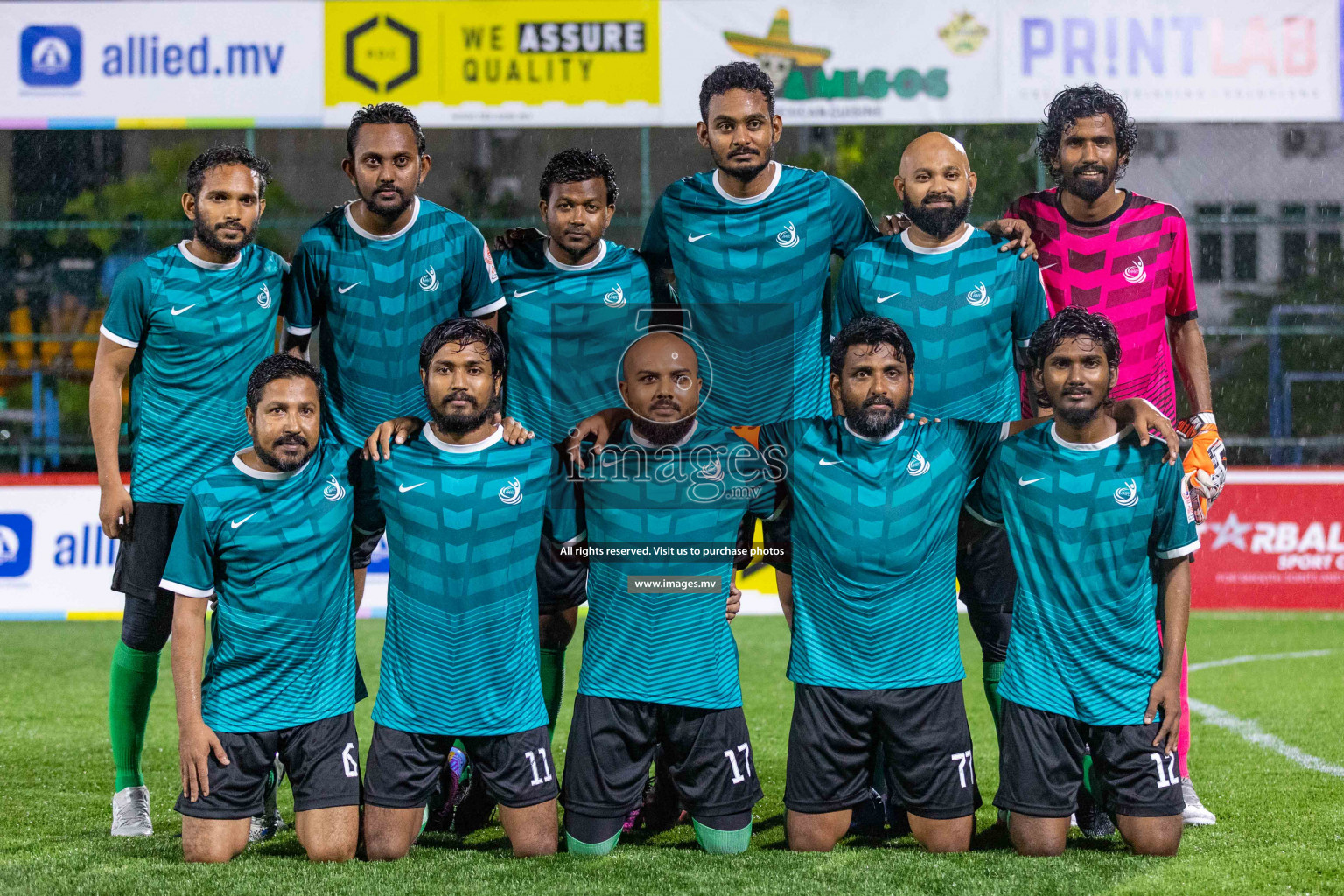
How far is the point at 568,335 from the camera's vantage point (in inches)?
162

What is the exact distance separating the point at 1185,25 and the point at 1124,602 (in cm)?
809

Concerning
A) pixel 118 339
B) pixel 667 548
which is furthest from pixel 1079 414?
pixel 118 339

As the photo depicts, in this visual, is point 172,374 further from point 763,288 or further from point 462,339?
point 763,288

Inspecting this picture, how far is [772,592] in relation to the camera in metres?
9.60

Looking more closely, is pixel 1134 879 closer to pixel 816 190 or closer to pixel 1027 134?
pixel 816 190

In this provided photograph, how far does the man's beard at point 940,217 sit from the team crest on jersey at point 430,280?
1.41m

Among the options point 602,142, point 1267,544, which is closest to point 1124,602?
point 1267,544

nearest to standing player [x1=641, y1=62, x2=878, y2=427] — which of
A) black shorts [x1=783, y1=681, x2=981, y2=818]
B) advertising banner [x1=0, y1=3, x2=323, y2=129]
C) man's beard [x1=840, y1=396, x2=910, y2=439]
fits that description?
man's beard [x1=840, y1=396, x2=910, y2=439]

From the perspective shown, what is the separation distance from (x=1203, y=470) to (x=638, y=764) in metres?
1.73

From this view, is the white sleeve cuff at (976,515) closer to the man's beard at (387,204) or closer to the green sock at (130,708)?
the man's beard at (387,204)

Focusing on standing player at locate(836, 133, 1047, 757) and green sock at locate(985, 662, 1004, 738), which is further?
green sock at locate(985, 662, 1004, 738)

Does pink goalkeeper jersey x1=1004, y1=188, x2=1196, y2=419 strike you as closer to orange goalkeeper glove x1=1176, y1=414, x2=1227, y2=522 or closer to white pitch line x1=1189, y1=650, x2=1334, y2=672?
orange goalkeeper glove x1=1176, y1=414, x2=1227, y2=522

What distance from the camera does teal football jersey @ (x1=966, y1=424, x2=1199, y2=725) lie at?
11.6ft

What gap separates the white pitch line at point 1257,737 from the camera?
482cm
